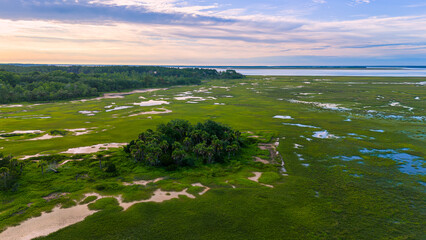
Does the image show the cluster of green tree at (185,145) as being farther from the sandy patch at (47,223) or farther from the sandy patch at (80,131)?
the sandy patch at (80,131)

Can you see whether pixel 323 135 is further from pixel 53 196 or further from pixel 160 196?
pixel 53 196

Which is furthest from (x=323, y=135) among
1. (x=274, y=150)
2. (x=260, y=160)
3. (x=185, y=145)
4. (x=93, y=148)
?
(x=93, y=148)

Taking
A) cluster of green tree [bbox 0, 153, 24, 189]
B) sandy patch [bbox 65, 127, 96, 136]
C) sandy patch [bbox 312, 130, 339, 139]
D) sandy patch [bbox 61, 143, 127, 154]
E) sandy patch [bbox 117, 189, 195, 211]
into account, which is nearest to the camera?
sandy patch [bbox 117, 189, 195, 211]

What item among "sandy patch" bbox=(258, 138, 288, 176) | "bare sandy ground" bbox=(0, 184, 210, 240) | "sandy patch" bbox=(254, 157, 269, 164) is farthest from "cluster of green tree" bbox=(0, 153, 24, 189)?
"sandy patch" bbox=(258, 138, 288, 176)

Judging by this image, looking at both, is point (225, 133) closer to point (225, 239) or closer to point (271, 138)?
point (271, 138)

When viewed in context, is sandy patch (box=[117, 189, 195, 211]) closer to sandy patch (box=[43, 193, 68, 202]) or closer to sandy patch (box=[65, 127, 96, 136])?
sandy patch (box=[43, 193, 68, 202])

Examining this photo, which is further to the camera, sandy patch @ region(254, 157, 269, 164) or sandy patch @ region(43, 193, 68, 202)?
sandy patch @ region(254, 157, 269, 164)
